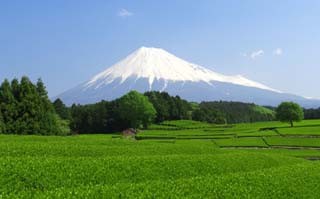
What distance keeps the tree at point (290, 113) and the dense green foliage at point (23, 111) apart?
5338cm

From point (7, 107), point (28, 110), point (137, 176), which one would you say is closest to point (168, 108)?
point (28, 110)

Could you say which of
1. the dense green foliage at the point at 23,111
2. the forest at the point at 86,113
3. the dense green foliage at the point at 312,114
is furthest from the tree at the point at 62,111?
the dense green foliage at the point at 312,114

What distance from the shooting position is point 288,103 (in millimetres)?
106125

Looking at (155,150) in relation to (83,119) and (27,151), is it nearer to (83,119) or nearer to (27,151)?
(27,151)

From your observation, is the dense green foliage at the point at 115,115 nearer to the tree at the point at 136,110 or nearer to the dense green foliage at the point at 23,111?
the tree at the point at 136,110

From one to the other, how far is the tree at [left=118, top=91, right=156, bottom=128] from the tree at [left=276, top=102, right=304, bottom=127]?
33599 mm

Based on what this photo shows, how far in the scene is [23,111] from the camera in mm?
73688

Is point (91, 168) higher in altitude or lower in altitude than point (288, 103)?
lower

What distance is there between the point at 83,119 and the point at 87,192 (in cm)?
11896

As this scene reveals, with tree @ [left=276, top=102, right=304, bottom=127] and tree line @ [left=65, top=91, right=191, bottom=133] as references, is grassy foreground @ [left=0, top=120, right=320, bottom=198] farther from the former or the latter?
tree line @ [left=65, top=91, right=191, bottom=133]

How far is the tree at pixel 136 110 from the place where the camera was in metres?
119

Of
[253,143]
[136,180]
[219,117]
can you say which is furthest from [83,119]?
[136,180]

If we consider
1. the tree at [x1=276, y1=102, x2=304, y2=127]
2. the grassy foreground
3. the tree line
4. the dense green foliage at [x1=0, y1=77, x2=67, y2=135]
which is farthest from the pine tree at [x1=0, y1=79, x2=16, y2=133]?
the tree at [x1=276, y1=102, x2=304, y2=127]

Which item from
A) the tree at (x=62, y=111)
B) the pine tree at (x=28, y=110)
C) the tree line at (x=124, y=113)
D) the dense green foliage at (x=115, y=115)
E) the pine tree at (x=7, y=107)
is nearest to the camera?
the pine tree at (x=7, y=107)
